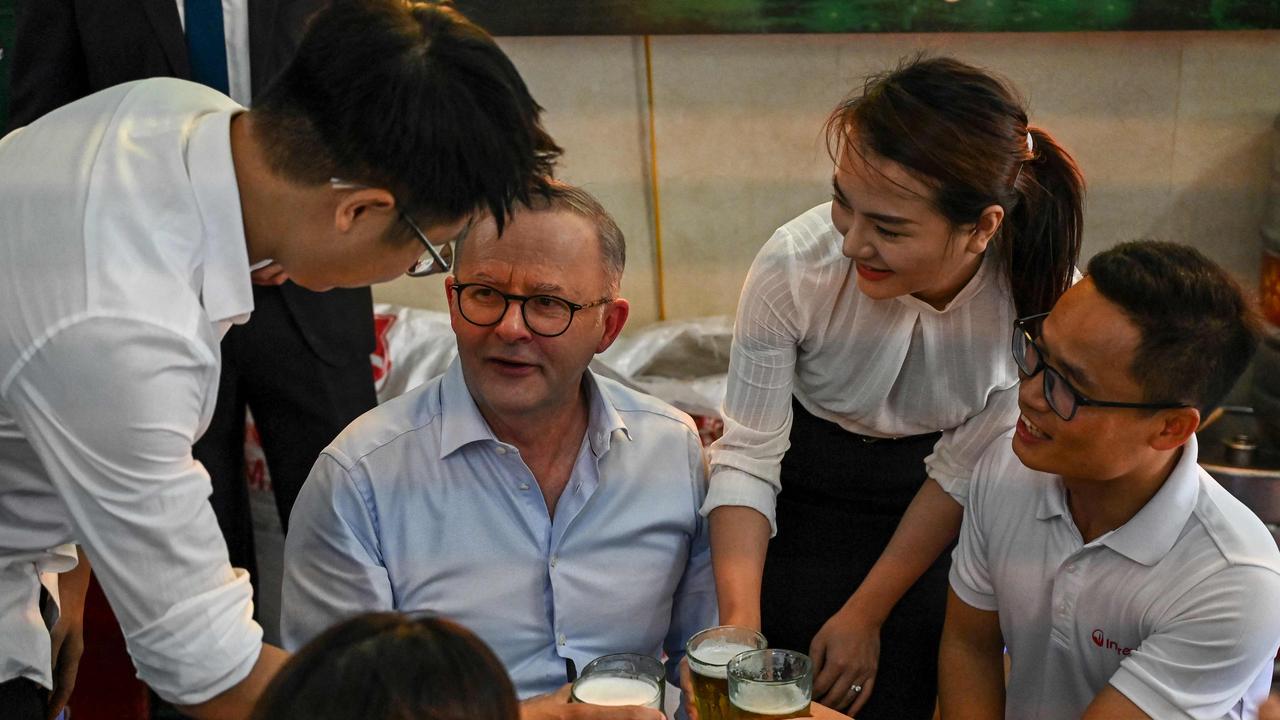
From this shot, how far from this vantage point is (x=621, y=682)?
155 centimetres

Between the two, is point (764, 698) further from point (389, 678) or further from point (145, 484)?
point (145, 484)

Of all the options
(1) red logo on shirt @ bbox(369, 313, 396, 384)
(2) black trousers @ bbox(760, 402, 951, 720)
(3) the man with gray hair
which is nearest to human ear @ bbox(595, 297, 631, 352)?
(3) the man with gray hair

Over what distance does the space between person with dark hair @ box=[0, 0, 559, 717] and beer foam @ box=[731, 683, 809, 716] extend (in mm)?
495

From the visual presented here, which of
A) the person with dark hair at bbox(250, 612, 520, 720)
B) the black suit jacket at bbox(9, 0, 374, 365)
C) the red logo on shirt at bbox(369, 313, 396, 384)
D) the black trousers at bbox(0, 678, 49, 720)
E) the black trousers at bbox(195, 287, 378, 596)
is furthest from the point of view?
the red logo on shirt at bbox(369, 313, 396, 384)

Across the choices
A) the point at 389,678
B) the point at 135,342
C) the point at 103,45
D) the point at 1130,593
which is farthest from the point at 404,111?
the point at 103,45

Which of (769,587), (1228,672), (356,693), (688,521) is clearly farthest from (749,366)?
(356,693)

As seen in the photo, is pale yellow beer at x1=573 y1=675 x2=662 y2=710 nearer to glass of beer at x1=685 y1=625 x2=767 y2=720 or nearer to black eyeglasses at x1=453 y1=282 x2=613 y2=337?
glass of beer at x1=685 y1=625 x2=767 y2=720

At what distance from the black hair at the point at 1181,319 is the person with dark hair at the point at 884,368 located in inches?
9.9

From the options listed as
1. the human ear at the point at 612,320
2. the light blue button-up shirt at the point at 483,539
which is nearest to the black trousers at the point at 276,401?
the light blue button-up shirt at the point at 483,539

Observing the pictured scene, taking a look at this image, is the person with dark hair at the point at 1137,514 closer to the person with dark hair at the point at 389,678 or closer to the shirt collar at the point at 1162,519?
→ the shirt collar at the point at 1162,519

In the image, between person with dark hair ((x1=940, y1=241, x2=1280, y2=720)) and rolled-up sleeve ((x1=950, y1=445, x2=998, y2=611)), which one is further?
rolled-up sleeve ((x1=950, y1=445, x2=998, y2=611))

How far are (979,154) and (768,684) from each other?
77 centimetres

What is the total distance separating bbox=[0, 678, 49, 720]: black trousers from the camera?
1.54m

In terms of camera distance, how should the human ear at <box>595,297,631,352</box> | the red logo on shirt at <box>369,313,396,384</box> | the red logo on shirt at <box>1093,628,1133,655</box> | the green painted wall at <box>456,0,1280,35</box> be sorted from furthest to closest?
the red logo on shirt at <box>369,313,396,384</box> → the green painted wall at <box>456,0,1280,35</box> → the human ear at <box>595,297,631,352</box> → the red logo on shirt at <box>1093,628,1133,655</box>
